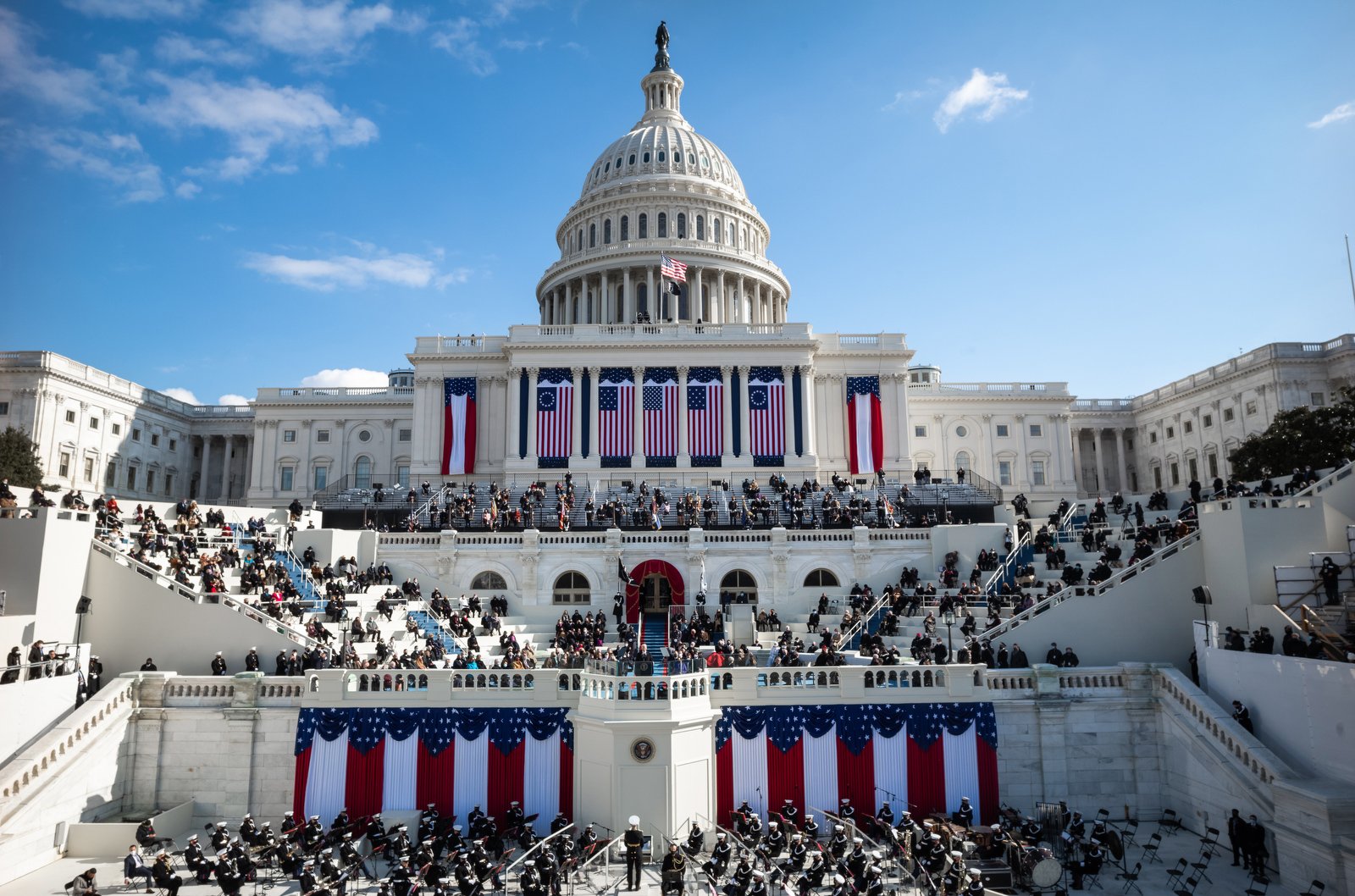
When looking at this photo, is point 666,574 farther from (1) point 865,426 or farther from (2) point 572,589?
(1) point 865,426

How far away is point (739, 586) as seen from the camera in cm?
4466

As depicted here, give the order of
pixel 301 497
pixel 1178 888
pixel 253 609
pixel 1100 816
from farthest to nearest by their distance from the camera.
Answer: pixel 301 497
pixel 253 609
pixel 1100 816
pixel 1178 888

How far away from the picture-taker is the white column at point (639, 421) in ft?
207

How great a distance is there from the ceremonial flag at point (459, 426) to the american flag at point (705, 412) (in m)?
16.1

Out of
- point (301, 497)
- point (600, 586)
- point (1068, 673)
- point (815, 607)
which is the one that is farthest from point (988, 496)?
point (301, 497)

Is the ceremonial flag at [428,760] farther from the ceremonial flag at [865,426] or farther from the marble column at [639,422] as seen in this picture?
the ceremonial flag at [865,426]

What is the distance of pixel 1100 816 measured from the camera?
25.8 meters

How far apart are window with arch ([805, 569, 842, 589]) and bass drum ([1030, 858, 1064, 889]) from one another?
23951 mm

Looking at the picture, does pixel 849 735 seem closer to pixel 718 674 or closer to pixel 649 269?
pixel 718 674

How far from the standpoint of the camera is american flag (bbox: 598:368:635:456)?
6347 cm

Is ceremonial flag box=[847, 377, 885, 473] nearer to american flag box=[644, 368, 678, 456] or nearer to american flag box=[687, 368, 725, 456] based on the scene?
american flag box=[687, 368, 725, 456]

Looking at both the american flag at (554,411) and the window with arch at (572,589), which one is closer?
the window with arch at (572,589)

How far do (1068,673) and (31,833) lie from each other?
2816cm

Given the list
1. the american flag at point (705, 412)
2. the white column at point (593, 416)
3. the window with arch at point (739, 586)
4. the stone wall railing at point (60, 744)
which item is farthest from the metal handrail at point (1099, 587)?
the white column at point (593, 416)
